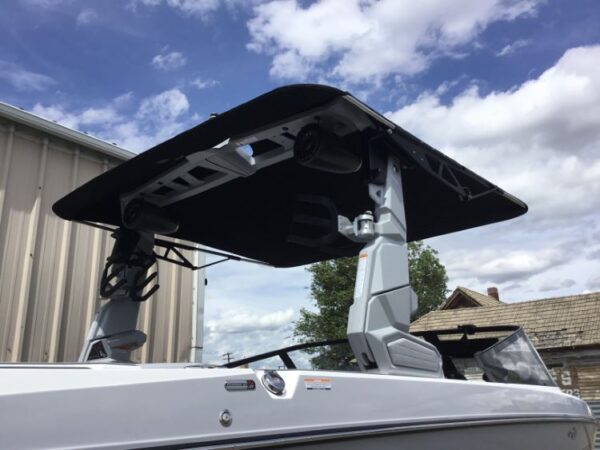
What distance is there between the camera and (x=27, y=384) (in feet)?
4.53

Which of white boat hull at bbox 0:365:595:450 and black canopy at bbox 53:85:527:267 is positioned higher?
black canopy at bbox 53:85:527:267

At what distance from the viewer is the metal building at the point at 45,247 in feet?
14.6

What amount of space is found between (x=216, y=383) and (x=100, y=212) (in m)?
2.67

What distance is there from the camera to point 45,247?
185 inches

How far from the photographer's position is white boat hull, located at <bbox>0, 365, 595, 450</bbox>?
1.36 m

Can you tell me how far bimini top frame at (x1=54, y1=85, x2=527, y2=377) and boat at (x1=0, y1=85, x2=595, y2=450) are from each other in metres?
0.01

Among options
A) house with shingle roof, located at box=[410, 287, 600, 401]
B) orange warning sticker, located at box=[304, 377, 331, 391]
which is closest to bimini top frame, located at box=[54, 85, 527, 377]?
orange warning sticker, located at box=[304, 377, 331, 391]

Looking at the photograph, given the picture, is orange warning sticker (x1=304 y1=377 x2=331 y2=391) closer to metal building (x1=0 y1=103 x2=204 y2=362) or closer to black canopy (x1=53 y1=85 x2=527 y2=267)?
black canopy (x1=53 y1=85 x2=527 y2=267)

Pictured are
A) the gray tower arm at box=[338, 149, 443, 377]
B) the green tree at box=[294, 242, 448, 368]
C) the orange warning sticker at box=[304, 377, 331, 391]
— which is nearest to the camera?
the orange warning sticker at box=[304, 377, 331, 391]

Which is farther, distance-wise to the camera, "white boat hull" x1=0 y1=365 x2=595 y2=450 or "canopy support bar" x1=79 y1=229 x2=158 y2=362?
"canopy support bar" x1=79 y1=229 x2=158 y2=362

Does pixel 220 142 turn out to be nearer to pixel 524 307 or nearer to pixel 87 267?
pixel 87 267

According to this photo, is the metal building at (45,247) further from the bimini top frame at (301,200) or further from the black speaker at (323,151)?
the black speaker at (323,151)

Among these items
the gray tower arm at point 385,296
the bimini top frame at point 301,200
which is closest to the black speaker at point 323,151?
the bimini top frame at point 301,200

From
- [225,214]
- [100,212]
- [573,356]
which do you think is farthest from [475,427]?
[573,356]
